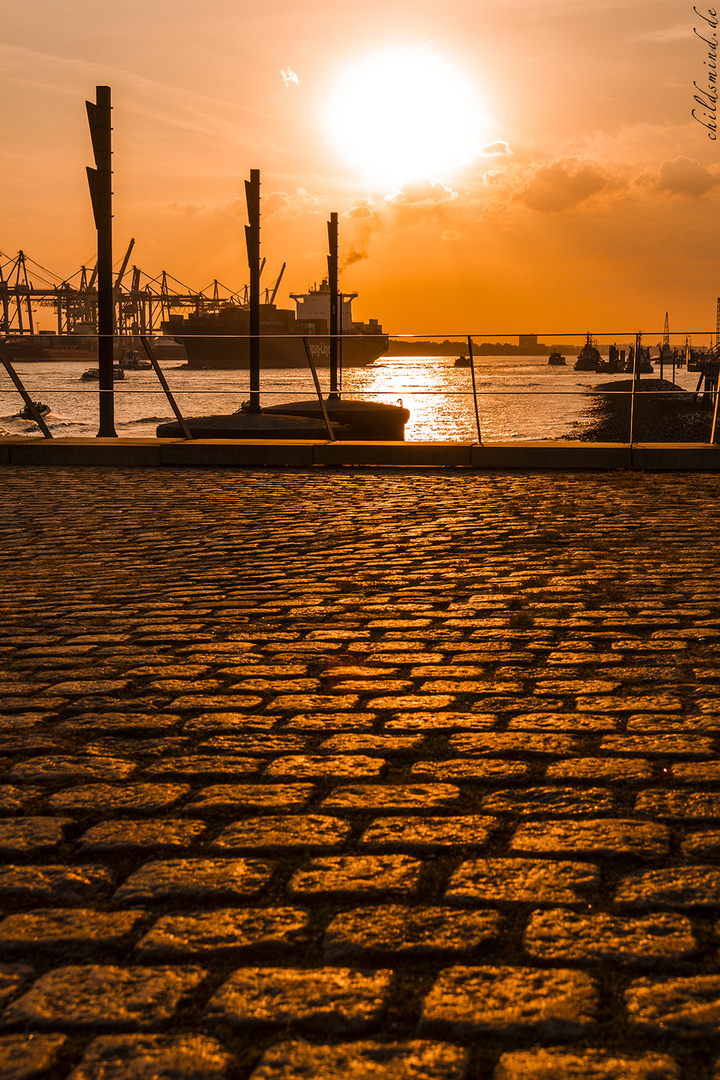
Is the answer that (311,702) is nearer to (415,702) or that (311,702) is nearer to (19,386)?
(415,702)

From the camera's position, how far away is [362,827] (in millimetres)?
2568

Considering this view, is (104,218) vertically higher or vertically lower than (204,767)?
higher

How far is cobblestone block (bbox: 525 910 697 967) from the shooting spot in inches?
77.7

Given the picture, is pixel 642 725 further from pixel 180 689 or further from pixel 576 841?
pixel 180 689

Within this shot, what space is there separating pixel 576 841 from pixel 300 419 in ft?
65.2

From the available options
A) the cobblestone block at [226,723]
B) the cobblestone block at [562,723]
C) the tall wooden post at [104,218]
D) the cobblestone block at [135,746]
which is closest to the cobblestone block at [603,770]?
the cobblestone block at [562,723]

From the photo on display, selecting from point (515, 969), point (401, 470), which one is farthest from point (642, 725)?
point (401, 470)

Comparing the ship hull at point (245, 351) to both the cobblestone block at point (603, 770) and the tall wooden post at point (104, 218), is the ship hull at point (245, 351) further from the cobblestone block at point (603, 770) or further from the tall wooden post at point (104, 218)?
the cobblestone block at point (603, 770)

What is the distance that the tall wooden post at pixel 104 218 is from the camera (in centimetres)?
1428

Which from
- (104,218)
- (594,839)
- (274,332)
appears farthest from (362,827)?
(274,332)

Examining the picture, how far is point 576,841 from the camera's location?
8.11 feet

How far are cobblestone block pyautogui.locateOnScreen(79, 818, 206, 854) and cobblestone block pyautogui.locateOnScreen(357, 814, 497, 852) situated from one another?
40 cm

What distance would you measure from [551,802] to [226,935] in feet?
3.13

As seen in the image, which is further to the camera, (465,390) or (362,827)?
(465,390)
